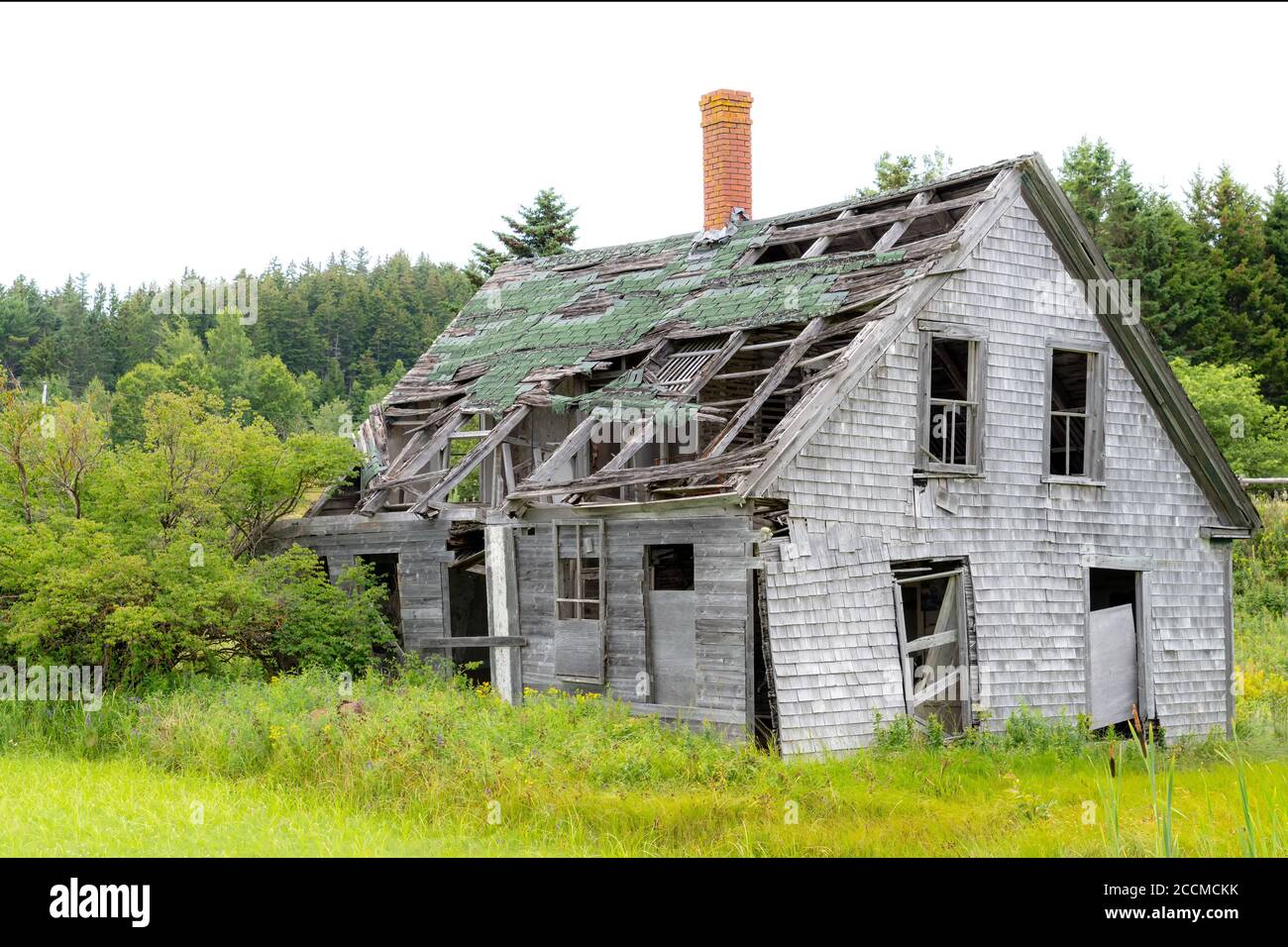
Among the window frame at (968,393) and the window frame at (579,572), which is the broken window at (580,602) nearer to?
the window frame at (579,572)

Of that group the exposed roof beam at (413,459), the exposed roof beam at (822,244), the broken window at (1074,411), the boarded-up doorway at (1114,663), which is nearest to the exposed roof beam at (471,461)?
the exposed roof beam at (413,459)

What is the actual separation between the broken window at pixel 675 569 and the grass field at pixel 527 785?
2344 millimetres

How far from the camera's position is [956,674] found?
1677cm

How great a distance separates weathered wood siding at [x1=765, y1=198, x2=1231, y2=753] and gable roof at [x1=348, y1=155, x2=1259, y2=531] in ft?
1.17

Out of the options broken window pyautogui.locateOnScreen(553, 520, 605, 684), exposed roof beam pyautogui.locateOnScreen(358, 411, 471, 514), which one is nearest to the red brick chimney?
exposed roof beam pyautogui.locateOnScreen(358, 411, 471, 514)

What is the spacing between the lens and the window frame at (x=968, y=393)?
16812 mm

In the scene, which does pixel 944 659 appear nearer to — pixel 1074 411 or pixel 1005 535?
pixel 1005 535

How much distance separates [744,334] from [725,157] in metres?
5.55

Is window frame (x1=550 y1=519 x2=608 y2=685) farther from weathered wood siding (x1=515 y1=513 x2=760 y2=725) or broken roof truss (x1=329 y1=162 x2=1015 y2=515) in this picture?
broken roof truss (x1=329 y1=162 x2=1015 y2=515)

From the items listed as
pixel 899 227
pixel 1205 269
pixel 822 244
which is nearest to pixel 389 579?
pixel 822 244

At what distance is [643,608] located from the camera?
16672 mm

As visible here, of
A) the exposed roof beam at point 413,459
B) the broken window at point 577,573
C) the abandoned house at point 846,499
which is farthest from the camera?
the exposed roof beam at point 413,459

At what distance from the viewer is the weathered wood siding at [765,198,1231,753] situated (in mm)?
15523
